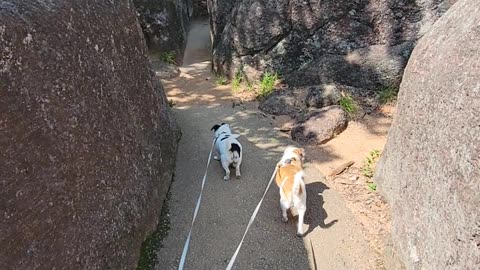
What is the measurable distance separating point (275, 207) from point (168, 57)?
27.5 ft

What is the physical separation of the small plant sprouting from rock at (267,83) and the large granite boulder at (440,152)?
496 cm

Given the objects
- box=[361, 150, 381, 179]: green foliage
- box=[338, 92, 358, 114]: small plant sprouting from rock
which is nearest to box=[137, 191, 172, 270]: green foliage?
box=[361, 150, 381, 179]: green foliage

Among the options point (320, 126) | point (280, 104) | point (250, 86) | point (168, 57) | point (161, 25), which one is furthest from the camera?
point (161, 25)

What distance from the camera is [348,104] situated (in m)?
9.12

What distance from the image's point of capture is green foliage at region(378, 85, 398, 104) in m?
9.41

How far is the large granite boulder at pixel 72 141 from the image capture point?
320 centimetres

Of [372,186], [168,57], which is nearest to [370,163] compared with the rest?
[372,186]

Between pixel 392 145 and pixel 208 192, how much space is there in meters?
2.80

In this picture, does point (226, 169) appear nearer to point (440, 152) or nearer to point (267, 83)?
point (440, 152)

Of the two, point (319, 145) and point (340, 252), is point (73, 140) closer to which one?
point (340, 252)

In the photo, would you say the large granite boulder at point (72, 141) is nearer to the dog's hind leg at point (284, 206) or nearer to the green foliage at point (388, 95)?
the dog's hind leg at point (284, 206)

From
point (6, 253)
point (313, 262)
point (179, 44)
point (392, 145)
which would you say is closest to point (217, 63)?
point (179, 44)

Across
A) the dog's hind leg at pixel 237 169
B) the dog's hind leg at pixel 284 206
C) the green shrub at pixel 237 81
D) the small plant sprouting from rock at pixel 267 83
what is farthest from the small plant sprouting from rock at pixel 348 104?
the dog's hind leg at pixel 284 206

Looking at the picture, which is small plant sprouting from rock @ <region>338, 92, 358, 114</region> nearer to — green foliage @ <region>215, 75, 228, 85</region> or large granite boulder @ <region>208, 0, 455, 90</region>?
large granite boulder @ <region>208, 0, 455, 90</region>
